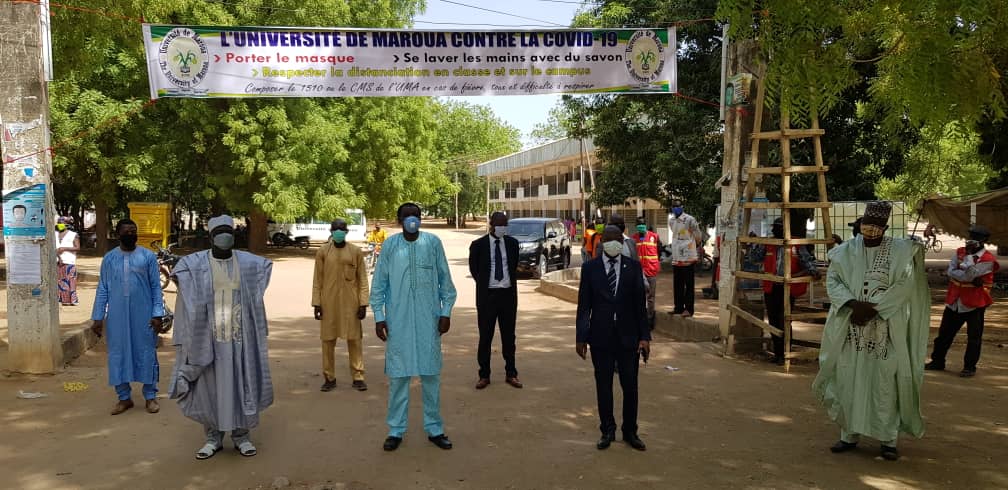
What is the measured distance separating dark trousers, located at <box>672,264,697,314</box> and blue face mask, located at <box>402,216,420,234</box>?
6314 mm

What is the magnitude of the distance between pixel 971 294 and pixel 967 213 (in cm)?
1352

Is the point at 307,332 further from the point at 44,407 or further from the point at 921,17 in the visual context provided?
the point at 921,17

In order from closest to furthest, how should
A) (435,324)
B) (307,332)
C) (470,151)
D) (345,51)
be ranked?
(435,324), (345,51), (307,332), (470,151)

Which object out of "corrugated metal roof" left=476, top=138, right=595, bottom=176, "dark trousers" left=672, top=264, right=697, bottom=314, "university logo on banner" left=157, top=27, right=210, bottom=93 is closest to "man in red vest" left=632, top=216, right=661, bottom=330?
"dark trousers" left=672, top=264, right=697, bottom=314

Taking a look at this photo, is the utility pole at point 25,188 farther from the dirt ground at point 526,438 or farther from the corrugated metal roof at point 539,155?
the corrugated metal roof at point 539,155

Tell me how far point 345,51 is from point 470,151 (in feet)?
222

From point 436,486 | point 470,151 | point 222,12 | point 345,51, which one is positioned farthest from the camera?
point 470,151

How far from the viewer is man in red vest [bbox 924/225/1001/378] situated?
311 inches

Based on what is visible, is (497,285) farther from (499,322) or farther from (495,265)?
(499,322)

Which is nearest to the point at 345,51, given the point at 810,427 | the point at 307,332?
the point at 307,332

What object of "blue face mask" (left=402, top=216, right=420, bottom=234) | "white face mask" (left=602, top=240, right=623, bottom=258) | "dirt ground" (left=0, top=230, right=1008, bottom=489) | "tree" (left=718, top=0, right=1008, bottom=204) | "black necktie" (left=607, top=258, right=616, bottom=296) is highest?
"tree" (left=718, top=0, right=1008, bottom=204)

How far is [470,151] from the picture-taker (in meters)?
76.9

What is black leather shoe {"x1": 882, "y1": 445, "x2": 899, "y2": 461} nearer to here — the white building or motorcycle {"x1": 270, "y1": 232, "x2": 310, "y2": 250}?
the white building

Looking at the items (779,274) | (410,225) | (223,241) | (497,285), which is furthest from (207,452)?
(779,274)
